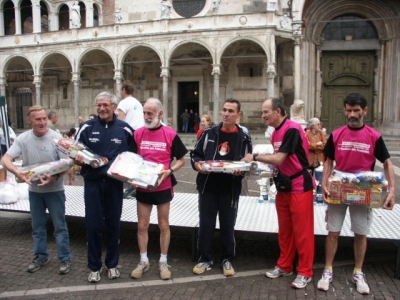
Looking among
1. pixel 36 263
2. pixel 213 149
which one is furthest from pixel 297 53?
pixel 36 263

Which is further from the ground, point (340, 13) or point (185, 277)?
→ point (340, 13)

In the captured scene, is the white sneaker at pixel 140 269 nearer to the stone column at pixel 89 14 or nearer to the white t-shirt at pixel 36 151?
the white t-shirt at pixel 36 151

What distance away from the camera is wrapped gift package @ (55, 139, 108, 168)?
3.55 meters

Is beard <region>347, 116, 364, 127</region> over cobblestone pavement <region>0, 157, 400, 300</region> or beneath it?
over

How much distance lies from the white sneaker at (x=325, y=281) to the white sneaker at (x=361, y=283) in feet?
0.80

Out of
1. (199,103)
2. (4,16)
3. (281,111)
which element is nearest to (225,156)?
(281,111)

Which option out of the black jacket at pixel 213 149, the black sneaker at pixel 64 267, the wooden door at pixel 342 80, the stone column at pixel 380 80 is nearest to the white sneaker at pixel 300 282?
the black jacket at pixel 213 149

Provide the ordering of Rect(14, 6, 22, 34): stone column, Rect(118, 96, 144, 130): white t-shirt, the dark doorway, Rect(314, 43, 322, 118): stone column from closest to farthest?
Rect(118, 96, 144, 130): white t-shirt
Rect(314, 43, 322, 118): stone column
the dark doorway
Rect(14, 6, 22, 34): stone column

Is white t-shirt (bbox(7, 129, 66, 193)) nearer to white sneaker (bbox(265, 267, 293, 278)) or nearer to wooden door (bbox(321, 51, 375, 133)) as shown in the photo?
white sneaker (bbox(265, 267, 293, 278))

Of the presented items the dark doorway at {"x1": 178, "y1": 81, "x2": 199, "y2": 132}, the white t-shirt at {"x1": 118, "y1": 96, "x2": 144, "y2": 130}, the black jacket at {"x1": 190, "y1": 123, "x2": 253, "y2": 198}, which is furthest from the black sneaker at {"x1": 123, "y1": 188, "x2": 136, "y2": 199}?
the dark doorway at {"x1": 178, "y1": 81, "x2": 199, "y2": 132}

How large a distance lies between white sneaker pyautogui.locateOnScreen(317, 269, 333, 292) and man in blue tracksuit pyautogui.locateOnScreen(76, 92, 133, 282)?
218 cm

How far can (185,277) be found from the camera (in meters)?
4.01

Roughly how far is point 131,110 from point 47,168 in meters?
2.10

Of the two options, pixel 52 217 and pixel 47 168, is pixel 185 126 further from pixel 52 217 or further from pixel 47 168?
pixel 47 168
